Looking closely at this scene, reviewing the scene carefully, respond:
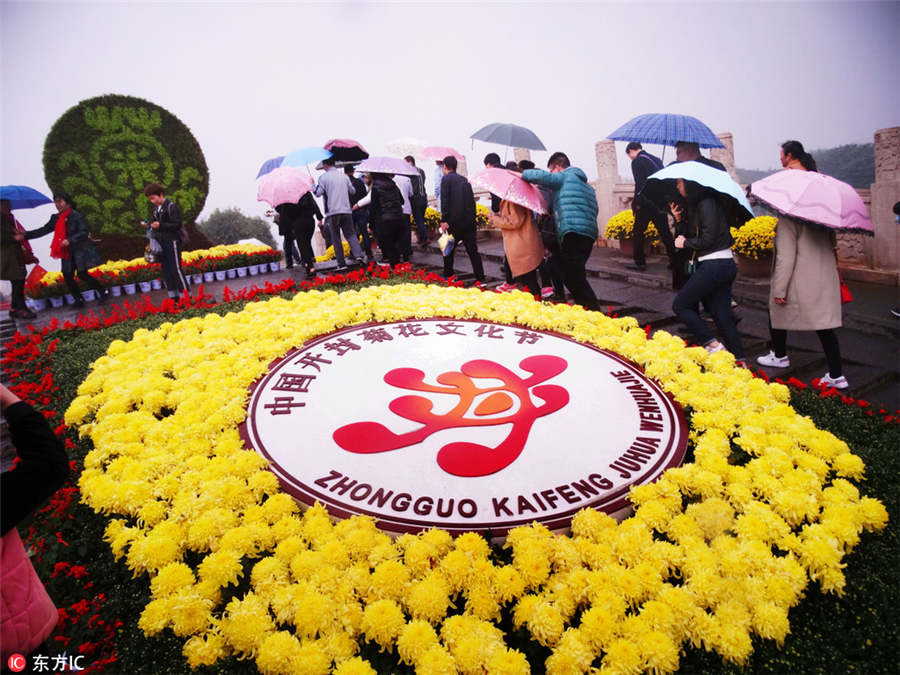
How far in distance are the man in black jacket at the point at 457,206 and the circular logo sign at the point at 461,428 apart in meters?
2.93

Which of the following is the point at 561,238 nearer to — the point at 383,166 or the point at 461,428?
the point at 461,428

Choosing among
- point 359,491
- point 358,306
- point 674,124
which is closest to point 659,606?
point 359,491

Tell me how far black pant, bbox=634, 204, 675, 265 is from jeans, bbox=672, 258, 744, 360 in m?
2.38

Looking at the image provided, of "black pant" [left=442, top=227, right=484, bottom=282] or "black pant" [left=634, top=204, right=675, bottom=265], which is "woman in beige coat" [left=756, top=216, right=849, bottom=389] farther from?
"black pant" [left=442, top=227, right=484, bottom=282]

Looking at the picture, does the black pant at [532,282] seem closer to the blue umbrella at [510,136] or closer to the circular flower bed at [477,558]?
the blue umbrella at [510,136]

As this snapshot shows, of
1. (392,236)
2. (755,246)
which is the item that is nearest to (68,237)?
(392,236)

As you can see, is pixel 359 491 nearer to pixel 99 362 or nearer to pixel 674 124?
pixel 99 362

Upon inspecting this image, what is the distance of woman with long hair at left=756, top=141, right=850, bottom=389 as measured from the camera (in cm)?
430

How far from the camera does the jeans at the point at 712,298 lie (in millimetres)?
4523

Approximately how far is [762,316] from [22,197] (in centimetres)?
1064

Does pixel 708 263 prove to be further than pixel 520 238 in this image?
No

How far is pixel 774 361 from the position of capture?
4.89m

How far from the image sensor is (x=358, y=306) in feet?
17.6

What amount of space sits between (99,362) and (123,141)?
12289 millimetres
